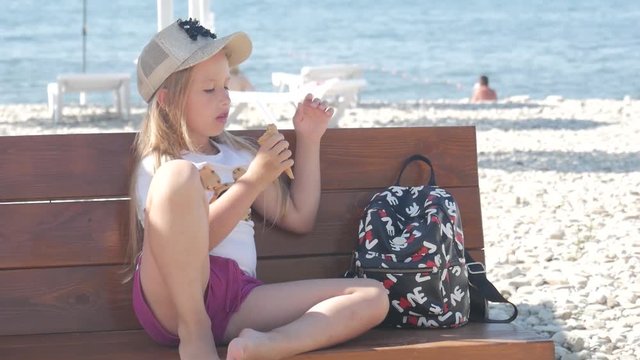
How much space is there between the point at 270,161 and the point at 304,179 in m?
0.32

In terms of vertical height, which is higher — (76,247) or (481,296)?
(76,247)

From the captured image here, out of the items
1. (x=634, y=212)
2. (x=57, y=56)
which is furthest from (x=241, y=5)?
(x=634, y=212)

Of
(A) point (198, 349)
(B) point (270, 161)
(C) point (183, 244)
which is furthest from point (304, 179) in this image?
(A) point (198, 349)

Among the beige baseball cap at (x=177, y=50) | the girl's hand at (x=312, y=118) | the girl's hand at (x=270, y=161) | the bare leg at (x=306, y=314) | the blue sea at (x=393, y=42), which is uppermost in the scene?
the blue sea at (x=393, y=42)

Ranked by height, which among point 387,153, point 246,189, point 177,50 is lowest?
point 246,189

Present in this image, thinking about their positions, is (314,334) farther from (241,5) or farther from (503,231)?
(241,5)

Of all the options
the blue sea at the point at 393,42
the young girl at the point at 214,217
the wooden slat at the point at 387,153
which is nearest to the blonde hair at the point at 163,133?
the young girl at the point at 214,217

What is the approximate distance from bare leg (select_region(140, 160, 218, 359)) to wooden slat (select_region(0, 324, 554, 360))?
10 centimetres

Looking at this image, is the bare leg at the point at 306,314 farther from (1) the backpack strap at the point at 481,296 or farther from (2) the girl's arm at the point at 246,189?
(1) the backpack strap at the point at 481,296

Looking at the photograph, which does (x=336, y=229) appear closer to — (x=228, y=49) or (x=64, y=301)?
(x=228, y=49)

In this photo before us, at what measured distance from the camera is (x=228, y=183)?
367cm

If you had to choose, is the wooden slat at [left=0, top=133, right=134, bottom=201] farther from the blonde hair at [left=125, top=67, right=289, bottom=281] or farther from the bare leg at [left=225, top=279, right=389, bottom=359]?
the bare leg at [left=225, top=279, right=389, bottom=359]

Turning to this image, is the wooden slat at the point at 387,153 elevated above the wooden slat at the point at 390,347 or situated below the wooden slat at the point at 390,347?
above

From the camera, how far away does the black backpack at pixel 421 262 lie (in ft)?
11.7
